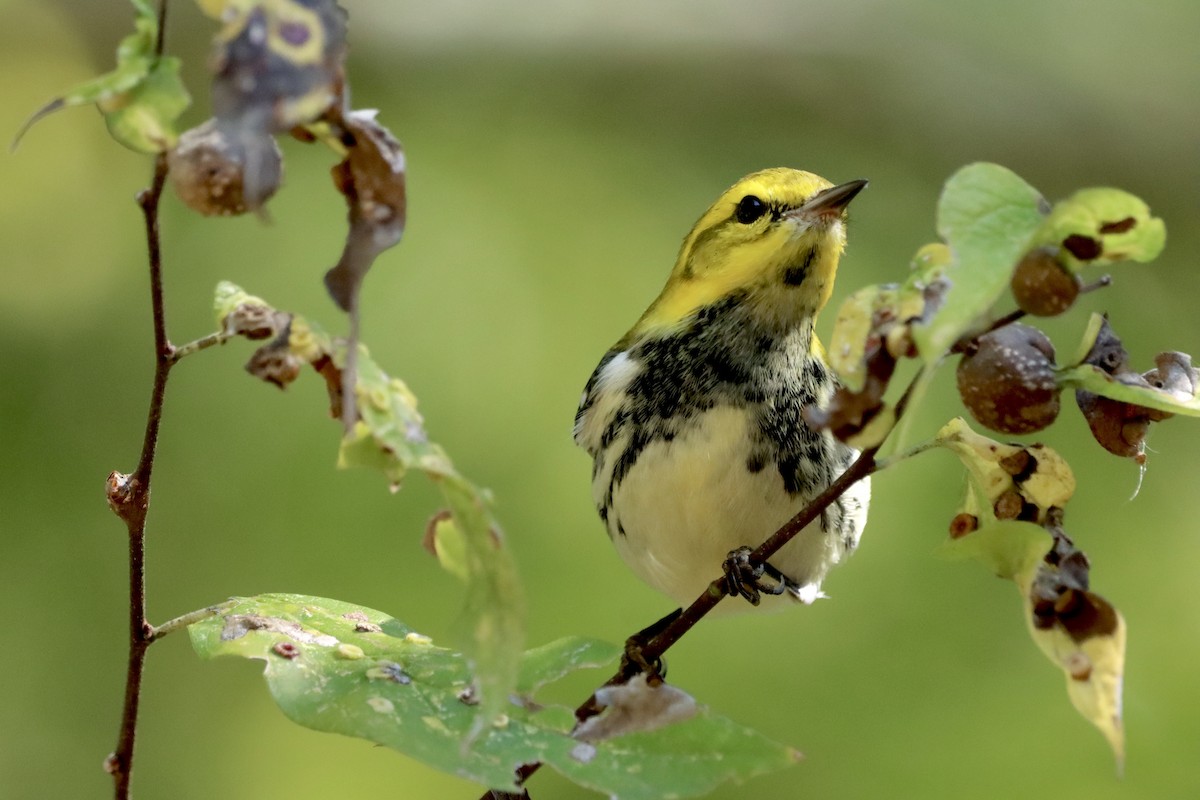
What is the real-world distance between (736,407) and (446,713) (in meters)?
0.99

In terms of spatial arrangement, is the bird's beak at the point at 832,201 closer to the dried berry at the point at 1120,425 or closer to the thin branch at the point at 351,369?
the dried berry at the point at 1120,425

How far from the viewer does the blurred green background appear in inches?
133

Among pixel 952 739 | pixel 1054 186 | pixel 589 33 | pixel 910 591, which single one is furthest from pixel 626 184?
pixel 952 739

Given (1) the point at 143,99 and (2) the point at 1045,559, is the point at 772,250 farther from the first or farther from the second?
(1) the point at 143,99

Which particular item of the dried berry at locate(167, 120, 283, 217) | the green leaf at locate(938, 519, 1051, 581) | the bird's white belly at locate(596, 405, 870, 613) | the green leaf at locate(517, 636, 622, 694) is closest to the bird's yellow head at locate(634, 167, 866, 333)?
the bird's white belly at locate(596, 405, 870, 613)

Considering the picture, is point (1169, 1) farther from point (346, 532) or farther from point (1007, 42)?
point (346, 532)

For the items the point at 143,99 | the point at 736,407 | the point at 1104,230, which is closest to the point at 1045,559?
the point at 1104,230

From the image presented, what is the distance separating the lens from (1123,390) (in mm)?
970

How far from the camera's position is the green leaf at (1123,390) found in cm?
97

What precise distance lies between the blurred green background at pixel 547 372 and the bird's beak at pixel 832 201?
1419mm

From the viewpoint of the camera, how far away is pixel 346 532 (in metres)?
3.39

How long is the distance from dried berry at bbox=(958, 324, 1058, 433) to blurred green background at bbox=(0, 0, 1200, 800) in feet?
7.34

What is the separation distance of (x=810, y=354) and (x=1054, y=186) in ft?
7.35

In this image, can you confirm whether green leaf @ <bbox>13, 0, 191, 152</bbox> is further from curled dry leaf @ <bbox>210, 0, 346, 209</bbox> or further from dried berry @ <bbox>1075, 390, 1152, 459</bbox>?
dried berry @ <bbox>1075, 390, 1152, 459</bbox>
